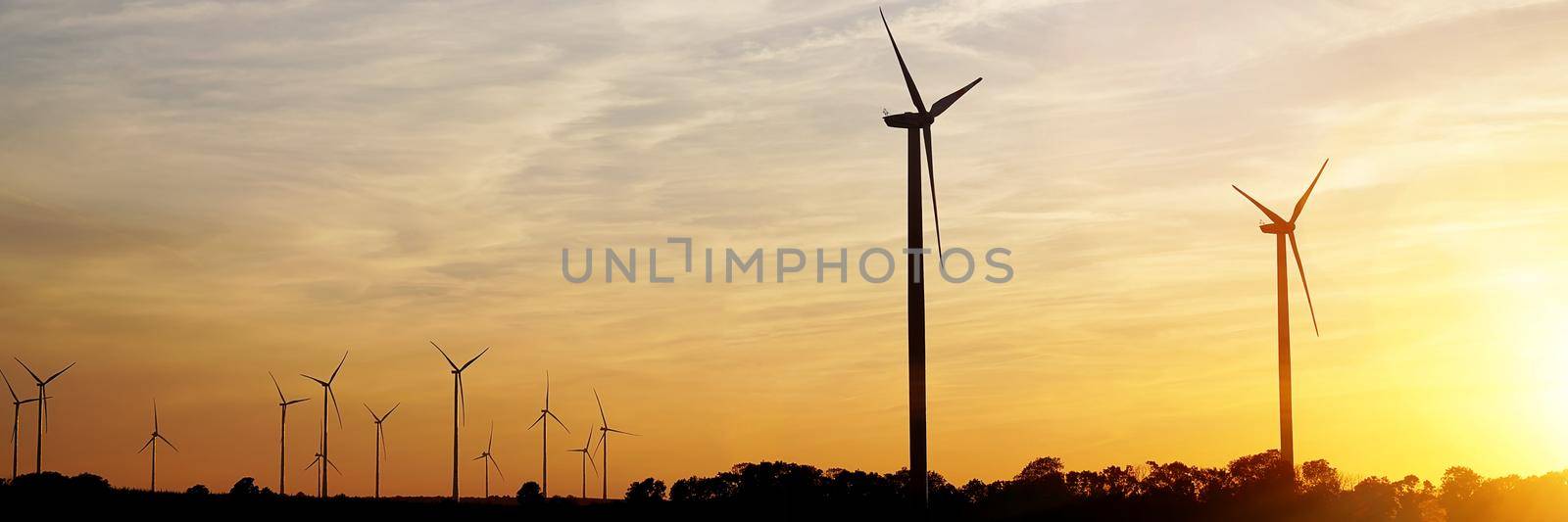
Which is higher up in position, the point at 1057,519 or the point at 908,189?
the point at 908,189

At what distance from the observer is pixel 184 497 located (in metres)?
189

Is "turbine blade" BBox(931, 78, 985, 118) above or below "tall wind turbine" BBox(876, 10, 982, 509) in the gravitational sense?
above

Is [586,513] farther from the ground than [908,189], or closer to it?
closer to it

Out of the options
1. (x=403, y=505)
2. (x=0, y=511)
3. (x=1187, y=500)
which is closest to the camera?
(x=0, y=511)

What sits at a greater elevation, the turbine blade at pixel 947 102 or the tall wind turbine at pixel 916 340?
the turbine blade at pixel 947 102

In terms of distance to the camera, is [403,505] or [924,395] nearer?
[924,395]

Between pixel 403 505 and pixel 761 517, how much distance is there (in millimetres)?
36166

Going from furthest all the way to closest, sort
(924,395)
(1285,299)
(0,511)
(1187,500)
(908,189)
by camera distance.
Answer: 1. (1187,500)
2. (0,511)
3. (1285,299)
4. (908,189)
5. (924,395)

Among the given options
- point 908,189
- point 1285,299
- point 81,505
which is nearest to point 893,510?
point 1285,299

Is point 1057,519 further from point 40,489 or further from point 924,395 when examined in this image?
point 40,489

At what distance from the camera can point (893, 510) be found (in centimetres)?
19488

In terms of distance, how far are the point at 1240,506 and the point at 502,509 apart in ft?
232

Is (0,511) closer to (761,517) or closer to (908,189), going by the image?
(761,517)

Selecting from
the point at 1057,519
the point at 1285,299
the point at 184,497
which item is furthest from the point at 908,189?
the point at 184,497
